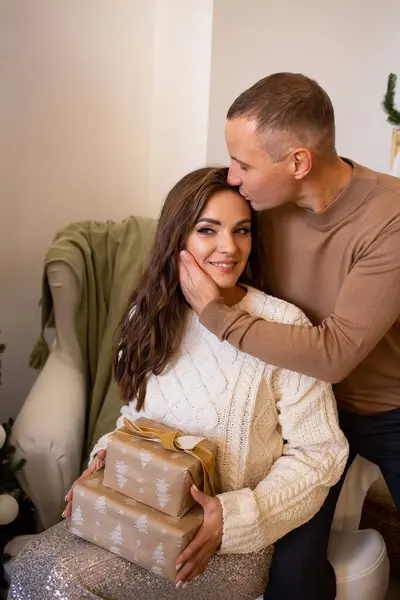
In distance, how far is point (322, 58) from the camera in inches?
91.2

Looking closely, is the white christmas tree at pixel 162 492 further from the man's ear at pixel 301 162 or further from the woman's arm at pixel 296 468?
the man's ear at pixel 301 162

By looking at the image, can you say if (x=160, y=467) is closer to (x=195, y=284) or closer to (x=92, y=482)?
(x=92, y=482)

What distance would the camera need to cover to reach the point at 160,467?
107 centimetres

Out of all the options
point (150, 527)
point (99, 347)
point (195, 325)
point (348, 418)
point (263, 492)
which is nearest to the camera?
point (150, 527)

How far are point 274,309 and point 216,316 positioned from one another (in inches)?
6.0

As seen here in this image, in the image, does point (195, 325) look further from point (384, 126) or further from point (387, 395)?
point (384, 126)

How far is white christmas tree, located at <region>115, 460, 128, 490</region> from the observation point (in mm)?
1111

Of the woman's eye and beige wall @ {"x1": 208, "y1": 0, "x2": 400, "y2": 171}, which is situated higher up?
beige wall @ {"x1": 208, "y1": 0, "x2": 400, "y2": 171}

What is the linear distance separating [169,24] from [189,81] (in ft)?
0.78

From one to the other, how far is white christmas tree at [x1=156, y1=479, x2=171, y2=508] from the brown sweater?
28 cm

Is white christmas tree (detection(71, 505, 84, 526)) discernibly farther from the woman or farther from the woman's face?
the woman's face

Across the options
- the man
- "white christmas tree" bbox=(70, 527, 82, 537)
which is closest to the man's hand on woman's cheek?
the man

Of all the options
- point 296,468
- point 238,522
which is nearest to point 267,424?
point 296,468

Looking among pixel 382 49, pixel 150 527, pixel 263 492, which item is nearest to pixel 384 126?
pixel 382 49
